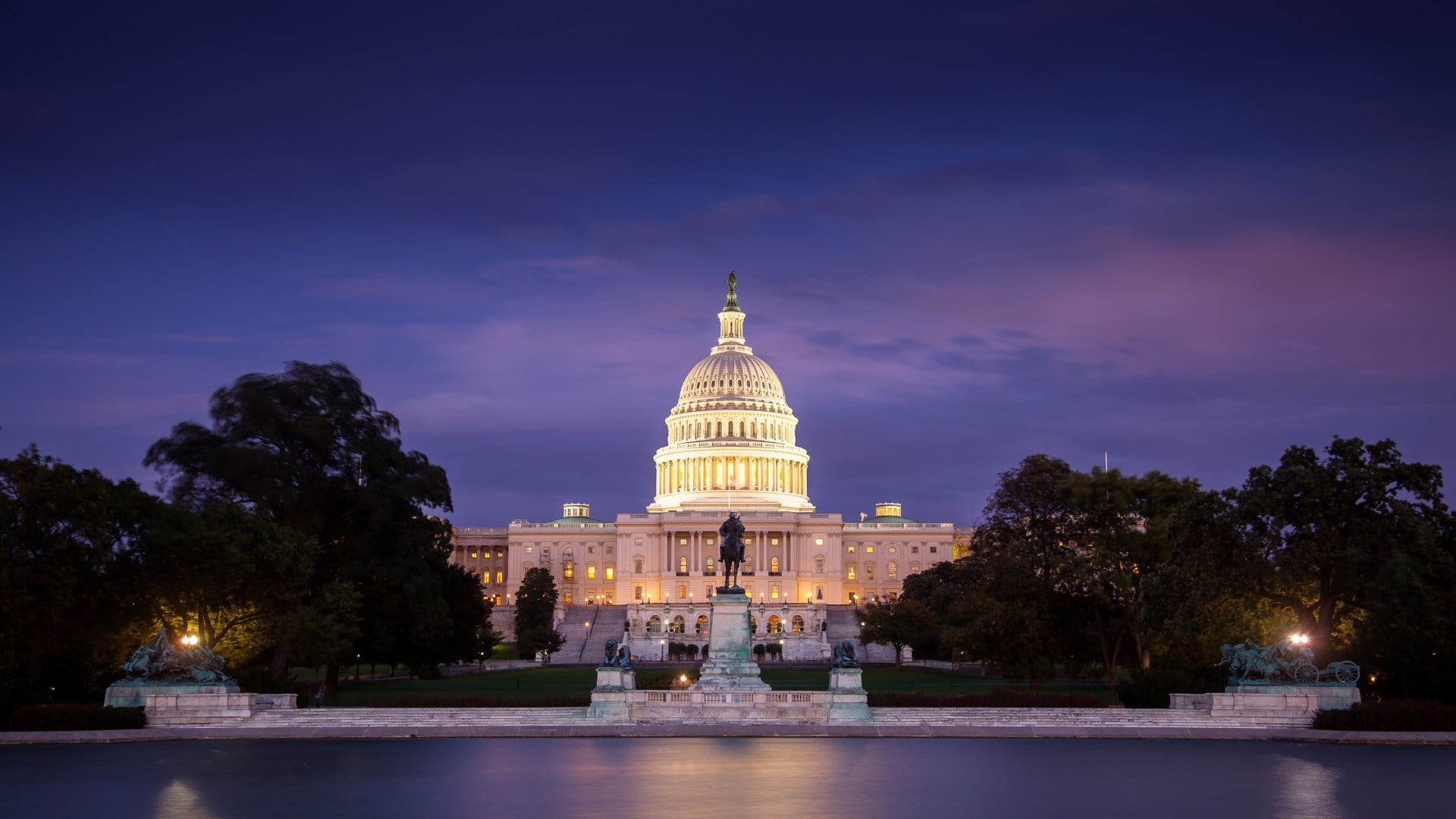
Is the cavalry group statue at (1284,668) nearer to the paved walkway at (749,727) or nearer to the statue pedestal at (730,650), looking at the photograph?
the paved walkway at (749,727)

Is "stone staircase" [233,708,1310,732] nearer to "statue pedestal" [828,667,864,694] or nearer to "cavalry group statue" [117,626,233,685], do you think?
"statue pedestal" [828,667,864,694]

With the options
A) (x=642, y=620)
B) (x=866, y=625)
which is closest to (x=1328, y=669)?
(x=866, y=625)

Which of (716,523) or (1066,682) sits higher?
(716,523)

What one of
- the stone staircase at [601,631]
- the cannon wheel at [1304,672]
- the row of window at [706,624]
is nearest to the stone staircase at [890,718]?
the cannon wheel at [1304,672]

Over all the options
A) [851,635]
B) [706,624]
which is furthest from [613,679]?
[706,624]

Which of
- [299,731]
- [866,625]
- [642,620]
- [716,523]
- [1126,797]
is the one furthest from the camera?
[716,523]

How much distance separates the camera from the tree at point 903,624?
9588 centimetres

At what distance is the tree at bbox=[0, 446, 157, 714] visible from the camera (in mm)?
47375

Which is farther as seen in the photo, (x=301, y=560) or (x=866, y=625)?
(x=866, y=625)

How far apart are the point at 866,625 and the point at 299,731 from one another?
70613 mm

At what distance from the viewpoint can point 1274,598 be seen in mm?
54625

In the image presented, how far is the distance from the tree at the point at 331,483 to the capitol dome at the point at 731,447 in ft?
394

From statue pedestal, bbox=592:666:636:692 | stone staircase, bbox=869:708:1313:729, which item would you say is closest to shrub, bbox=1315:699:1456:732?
stone staircase, bbox=869:708:1313:729

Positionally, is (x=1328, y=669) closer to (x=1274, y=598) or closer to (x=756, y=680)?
(x=1274, y=598)
